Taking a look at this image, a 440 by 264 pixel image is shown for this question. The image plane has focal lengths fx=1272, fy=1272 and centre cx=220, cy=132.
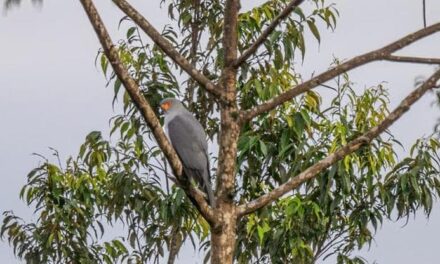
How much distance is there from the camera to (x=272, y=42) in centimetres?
935

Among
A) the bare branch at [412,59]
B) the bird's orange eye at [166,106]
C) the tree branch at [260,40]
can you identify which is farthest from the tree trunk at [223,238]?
the bird's orange eye at [166,106]

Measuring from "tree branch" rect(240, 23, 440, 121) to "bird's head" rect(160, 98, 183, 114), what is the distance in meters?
1.87

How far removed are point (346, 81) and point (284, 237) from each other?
48.1 inches

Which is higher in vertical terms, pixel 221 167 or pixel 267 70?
pixel 267 70

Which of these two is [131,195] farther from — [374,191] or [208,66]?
[374,191]

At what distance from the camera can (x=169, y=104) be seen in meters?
8.80

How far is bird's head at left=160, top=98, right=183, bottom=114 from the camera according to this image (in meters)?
8.67

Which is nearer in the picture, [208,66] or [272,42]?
[272,42]

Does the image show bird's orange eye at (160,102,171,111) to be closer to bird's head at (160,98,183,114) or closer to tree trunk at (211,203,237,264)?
bird's head at (160,98,183,114)

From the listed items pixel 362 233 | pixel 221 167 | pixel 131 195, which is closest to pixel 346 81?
pixel 362 233

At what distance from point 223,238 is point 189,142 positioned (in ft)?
4.75

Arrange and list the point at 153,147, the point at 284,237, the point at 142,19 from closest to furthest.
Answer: the point at 142,19 → the point at 284,237 → the point at 153,147

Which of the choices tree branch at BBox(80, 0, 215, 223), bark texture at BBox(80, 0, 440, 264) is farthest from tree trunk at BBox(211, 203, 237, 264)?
tree branch at BBox(80, 0, 215, 223)

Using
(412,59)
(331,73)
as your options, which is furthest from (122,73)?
(412,59)
